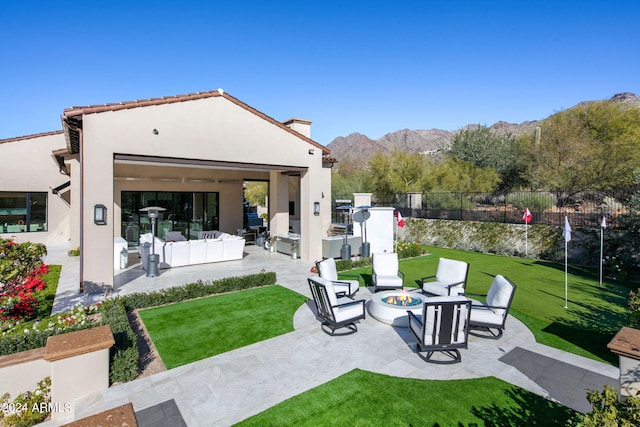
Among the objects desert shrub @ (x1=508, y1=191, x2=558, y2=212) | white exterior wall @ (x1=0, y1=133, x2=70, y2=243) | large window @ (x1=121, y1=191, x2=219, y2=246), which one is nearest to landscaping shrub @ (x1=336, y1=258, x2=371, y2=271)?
large window @ (x1=121, y1=191, x2=219, y2=246)

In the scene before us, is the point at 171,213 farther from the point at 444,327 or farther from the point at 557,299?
the point at 557,299

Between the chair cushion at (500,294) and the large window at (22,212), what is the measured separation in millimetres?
23318

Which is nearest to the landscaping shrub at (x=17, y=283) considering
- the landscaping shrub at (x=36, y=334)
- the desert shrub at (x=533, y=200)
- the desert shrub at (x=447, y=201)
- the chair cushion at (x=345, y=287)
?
the landscaping shrub at (x=36, y=334)

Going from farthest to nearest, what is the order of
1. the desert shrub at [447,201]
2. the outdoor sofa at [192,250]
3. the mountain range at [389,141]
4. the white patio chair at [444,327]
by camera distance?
the mountain range at [389,141], the desert shrub at [447,201], the outdoor sofa at [192,250], the white patio chair at [444,327]

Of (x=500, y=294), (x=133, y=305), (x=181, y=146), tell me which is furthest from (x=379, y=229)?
(x=133, y=305)

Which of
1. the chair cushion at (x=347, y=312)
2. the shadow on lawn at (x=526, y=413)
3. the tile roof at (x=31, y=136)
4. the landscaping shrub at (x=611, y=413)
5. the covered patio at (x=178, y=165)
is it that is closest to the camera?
the landscaping shrub at (x=611, y=413)

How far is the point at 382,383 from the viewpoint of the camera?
5.47 m

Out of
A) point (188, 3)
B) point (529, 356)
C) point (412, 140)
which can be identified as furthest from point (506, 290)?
point (412, 140)

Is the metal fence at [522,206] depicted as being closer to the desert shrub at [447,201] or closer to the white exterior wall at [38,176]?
the desert shrub at [447,201]

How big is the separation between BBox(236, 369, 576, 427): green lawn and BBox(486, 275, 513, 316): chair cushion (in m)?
2.06

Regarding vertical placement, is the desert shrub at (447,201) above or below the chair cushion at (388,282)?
above

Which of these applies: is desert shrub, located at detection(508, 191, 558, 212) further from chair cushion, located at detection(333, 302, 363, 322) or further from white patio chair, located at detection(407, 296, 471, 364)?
chair cushion, located at detection(333, 302, 363, 322)

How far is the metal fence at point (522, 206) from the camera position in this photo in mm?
14820

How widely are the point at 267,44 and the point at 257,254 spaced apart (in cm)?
1297
